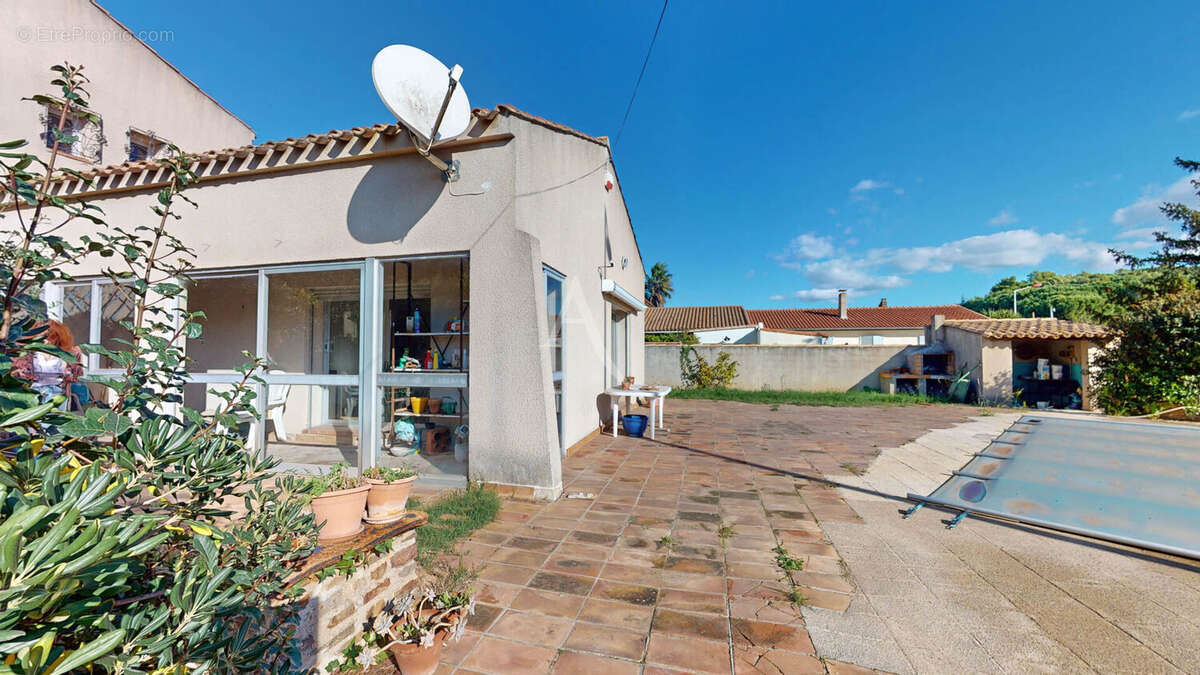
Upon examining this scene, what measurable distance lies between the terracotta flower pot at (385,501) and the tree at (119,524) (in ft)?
2.29

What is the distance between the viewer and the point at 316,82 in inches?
300

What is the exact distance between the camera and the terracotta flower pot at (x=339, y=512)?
214cm

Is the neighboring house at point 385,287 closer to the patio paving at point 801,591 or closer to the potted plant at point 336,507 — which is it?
the patio paving at point 801,591

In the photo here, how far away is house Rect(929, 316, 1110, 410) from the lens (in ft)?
39.0

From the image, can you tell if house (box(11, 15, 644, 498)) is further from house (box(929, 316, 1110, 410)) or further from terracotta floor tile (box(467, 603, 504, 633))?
house (box(929, 316, 1110, 410))

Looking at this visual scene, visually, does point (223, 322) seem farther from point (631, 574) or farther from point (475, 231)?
point (631, 574)

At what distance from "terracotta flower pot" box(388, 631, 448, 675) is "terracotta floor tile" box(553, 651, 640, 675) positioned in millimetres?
556

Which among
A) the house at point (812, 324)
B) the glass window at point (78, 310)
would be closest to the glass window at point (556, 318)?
the glass window at point (78, 310)

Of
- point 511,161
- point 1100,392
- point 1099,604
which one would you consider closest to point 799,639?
point 1099,604

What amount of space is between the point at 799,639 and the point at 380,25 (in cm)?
890

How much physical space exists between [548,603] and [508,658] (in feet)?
1.55

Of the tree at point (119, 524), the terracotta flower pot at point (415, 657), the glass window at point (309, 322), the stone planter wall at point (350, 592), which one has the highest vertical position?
the glass window at point (309, 322)

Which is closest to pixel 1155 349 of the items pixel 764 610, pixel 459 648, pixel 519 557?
pixel 764 610

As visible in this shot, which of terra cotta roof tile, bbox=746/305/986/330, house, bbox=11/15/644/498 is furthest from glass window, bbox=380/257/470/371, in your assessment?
terra cotta roof tile, bbox=746/305/986/330
